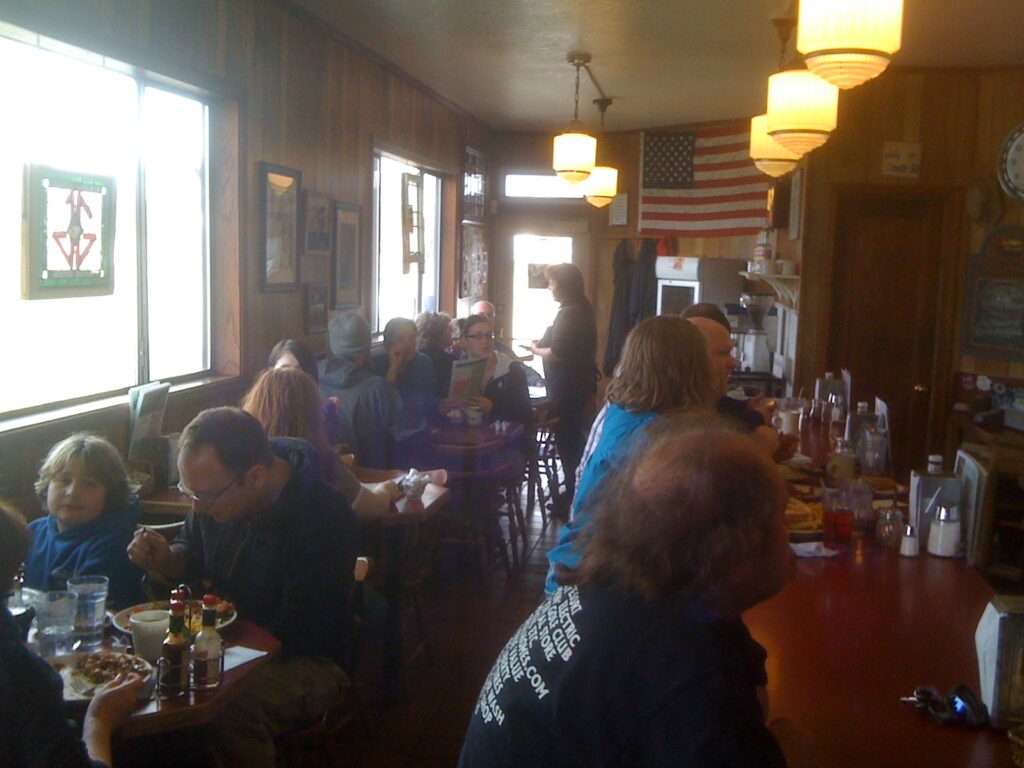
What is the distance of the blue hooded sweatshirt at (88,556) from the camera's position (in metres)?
2.91

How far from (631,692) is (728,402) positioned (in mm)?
2585

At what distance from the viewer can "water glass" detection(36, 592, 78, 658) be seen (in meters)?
2.38

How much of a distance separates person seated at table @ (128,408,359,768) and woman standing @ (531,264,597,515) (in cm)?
400

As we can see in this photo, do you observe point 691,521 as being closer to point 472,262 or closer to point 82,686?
point 82,686

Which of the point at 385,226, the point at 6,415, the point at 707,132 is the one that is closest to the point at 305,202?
the point at 385,226

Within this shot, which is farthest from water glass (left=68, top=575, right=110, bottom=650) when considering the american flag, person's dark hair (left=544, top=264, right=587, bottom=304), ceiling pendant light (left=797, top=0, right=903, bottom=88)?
the american flag

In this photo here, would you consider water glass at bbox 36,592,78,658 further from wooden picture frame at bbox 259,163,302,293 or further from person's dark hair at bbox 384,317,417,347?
person's dark hair at bbox 384,317,417,347

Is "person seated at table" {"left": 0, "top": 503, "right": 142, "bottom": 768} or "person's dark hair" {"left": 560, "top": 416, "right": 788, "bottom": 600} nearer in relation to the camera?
"person's dark hair" {"left": 560, "top": 416, "right": 788, "bottom": 600}

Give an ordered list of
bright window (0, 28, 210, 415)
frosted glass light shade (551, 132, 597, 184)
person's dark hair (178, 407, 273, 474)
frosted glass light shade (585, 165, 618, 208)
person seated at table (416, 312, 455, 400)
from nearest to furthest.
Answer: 1. person's dark hair (178, 407, 273, 474)
2. bright window (0, 28, 210, 415)
3. person seated at table (416, 312, 455, 400)
4. frosted glass light shade (551, 132, 597, 184)
5. frosted glass light shade (585, 165, 618, 208)

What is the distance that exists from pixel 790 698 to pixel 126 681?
141 centimetres

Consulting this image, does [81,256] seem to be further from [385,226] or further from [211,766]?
[385,226]

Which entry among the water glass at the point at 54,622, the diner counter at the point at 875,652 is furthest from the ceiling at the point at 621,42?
the water glass at the point at 54,622

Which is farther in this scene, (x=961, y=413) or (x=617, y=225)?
(x=617, y=225)

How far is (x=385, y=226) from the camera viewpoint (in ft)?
24.2
